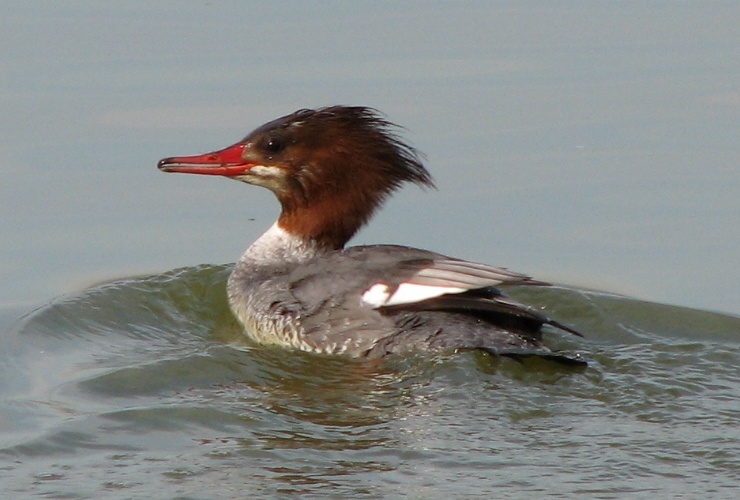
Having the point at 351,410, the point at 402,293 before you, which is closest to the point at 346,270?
the point at 402,293

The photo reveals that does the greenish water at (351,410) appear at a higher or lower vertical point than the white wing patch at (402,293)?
lower

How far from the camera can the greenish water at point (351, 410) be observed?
6.55 meters

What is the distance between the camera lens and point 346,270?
8695 millimetres

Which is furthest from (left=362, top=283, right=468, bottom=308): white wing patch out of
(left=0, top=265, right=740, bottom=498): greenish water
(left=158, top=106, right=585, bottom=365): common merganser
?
(left=0, top=265, right=740, bottom=498): greenish water

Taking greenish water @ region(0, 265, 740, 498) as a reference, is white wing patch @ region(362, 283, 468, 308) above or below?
above

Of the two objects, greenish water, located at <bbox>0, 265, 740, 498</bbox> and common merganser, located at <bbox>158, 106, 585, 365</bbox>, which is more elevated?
common merganser, located at <bbox>158, 106, 585, 365</bbox>

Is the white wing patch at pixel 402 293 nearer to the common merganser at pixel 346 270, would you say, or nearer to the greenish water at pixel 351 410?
the common merganser at pixel 346 270

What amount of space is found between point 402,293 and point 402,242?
218cm

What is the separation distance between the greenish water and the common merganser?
0.16 m

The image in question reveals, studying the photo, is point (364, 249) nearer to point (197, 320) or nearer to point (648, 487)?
point (197, 320)

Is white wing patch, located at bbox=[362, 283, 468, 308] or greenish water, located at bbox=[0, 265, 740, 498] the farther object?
white wing patch, located at bbox=[362, 283, 468, 308]

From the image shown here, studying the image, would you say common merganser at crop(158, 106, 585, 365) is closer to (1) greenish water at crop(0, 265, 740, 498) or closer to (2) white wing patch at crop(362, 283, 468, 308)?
(2) white wing patch at crop(362, 283, 468, 308)

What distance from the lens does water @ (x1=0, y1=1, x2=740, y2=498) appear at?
6.82 m

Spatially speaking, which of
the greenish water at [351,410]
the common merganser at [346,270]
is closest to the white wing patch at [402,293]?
the common merganser at [346,270]
